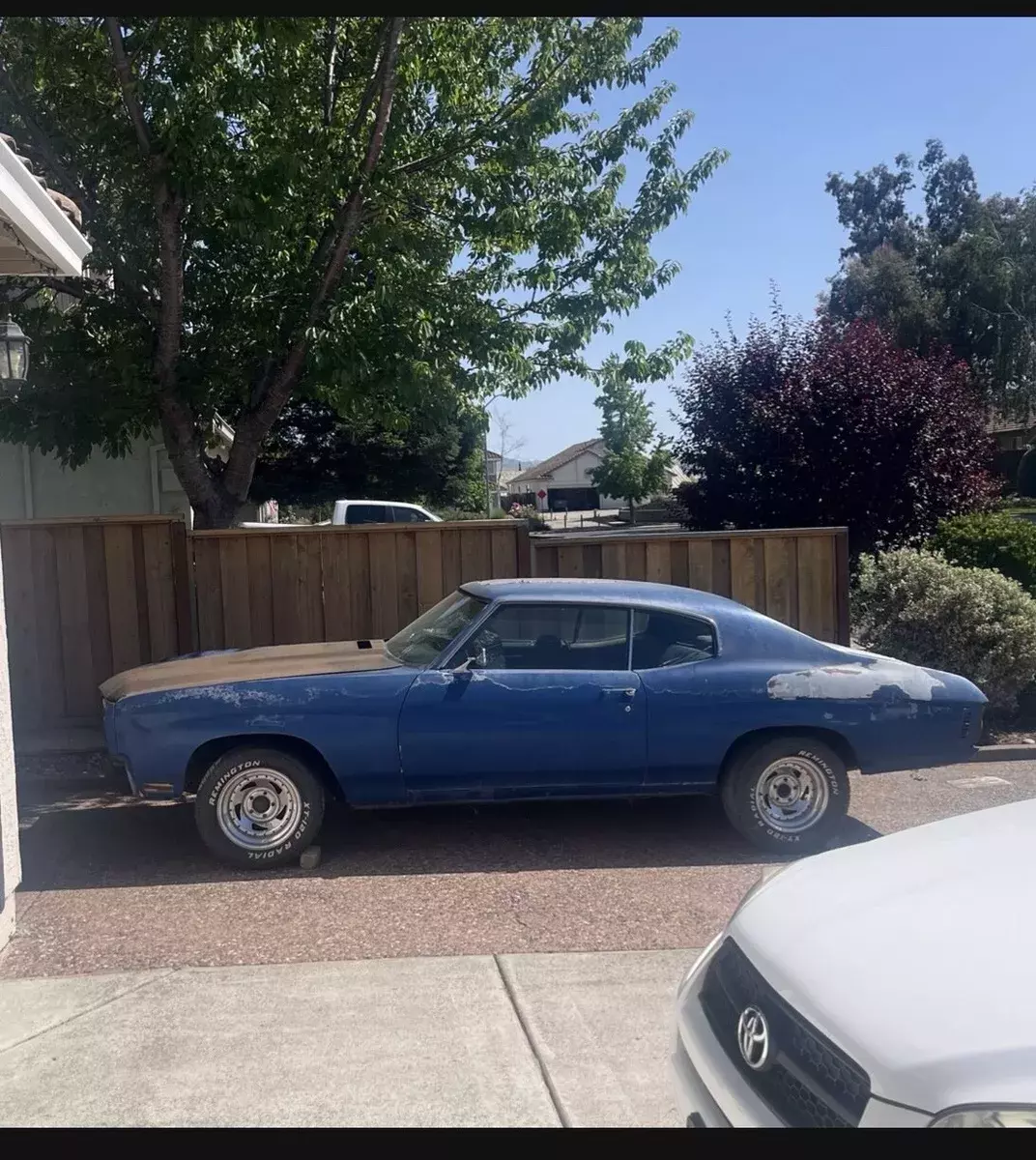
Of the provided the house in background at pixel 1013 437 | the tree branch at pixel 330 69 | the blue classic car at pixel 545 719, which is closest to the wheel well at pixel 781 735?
the blue classic car at pixel 545 719

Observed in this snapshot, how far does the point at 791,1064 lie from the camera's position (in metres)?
2.74

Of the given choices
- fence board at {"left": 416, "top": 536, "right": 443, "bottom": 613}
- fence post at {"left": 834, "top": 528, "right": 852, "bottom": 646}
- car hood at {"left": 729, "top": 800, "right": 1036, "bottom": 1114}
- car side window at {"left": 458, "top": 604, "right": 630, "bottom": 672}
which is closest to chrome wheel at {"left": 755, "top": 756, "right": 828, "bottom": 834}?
car side window at {"left": 458, "top": 604, "right": 630, "bottom": 672}

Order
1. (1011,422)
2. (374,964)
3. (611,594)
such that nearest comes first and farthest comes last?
(374,964) → (611,594) → (1011,422)

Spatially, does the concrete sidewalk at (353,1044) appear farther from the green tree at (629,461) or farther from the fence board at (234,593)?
the green tree at (629,461)

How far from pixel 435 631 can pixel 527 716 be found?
2.65ft

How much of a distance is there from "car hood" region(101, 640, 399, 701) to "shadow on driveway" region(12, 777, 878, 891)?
94 centimetres

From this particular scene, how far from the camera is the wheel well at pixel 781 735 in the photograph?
21.9 ft

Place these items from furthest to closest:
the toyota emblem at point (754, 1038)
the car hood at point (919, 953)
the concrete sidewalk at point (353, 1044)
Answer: the concrete sidewalk at point (353, 1044)
the toyota emblem at point (754, 1038)
the car hood at point (919, 953)

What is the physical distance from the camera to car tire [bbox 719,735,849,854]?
6645 millimetres

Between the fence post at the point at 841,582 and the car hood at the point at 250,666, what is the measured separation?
4413mm

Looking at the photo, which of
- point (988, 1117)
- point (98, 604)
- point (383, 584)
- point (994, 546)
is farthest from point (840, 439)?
point (988, 1117)

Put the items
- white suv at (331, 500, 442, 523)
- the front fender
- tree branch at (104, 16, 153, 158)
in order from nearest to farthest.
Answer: the front fender < tree branch at (104, 16, 153, 158) < white suv at (331, 500, 442, 523)

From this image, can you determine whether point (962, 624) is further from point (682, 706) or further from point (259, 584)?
point (259, 584)

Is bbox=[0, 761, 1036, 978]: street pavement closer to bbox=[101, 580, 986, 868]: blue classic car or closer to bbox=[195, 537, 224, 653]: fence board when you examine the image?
bbox=[101, 580, 986, 868]: blue classic car
